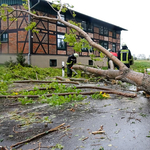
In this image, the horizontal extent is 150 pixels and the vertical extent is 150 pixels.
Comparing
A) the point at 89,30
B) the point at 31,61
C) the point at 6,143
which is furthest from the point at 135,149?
the point at 89,30

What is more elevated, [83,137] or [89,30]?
[89,30]

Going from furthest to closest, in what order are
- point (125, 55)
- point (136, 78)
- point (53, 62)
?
point (53, 62) → point (125, 55) → point (136, 78)

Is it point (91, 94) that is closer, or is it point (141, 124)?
point (141, 124)

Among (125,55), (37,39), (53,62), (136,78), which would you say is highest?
(37,39)

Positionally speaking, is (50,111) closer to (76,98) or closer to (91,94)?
(76,98)

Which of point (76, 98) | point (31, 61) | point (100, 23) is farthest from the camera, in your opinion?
point (100, 23)

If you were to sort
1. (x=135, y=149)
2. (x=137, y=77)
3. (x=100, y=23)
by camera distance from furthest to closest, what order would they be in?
1. (x=100, y=23)
2. (x=137, y=77)
3. (x=135, y=149)

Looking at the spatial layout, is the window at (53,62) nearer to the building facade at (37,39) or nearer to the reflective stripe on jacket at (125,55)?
the building facade at (37,39)

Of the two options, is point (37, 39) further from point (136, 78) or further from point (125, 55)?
point (136, 78)

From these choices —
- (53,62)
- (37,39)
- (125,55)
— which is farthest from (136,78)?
(53,62)

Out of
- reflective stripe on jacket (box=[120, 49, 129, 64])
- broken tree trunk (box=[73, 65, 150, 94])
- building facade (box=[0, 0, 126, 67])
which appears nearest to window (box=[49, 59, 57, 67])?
building facade (box=[0, 0, 126, 67])

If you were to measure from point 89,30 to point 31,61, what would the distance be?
1074cm

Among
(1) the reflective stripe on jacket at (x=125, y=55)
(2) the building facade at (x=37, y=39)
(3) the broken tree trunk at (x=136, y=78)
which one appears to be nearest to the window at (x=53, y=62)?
(2) the building facade at (x=37, y=39)

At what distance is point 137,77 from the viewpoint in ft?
13.3
